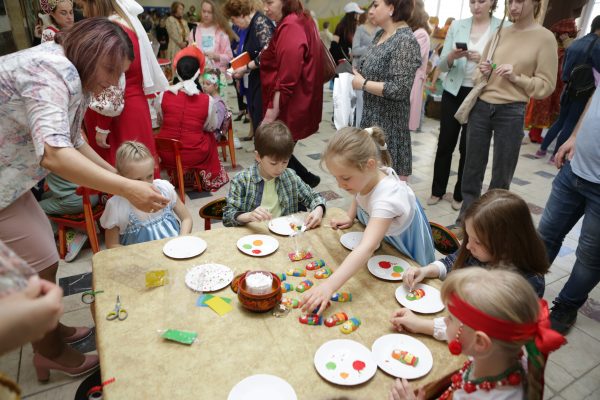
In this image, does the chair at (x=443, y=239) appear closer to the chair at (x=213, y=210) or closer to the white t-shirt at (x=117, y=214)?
the chair at (x=213, y=210)

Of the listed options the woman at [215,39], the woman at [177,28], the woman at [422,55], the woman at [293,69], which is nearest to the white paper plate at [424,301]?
the woman at [293,69]

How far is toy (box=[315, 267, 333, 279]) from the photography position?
1.43 m

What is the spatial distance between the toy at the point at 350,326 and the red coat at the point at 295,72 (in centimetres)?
205

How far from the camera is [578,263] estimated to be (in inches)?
80.0

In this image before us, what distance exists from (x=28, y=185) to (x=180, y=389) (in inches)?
40.4

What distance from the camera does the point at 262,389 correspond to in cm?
→ 97

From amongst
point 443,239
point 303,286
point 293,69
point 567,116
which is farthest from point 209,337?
point 567,116

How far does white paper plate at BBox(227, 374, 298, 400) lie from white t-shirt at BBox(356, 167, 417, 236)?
29.4 inches

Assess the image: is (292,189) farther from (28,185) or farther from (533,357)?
(533,357)

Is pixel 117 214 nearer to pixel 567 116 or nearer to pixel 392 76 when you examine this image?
pixel 392 76

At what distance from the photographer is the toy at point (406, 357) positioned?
3.49 ft

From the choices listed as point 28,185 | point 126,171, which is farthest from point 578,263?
point 28,185

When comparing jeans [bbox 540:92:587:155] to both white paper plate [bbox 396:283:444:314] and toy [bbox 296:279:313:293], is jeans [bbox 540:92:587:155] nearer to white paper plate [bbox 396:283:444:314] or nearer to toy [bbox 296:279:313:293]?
white paper plate [bbox 396:283:444:314]

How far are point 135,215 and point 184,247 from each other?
1.85ft
